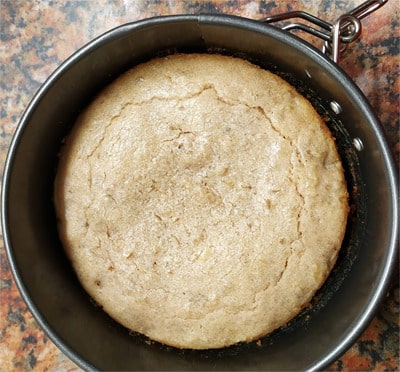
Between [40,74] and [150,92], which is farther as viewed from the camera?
[40,74]

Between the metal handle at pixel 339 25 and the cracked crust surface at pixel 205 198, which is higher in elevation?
the metal handle at pixel 339 25

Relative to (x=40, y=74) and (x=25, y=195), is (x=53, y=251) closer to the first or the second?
(x=25, y=195)

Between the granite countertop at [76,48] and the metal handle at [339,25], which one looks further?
the granite countertop at [76,48]

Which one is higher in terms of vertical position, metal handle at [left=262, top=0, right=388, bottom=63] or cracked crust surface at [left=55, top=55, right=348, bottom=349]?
metal handle at [left=262, top=0, right=388, bottom=63]

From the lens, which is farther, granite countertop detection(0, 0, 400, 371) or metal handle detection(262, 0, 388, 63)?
granite countertop detection(0, 0, 400, 371)

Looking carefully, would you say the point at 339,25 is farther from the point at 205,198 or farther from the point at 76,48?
the point at 76,48

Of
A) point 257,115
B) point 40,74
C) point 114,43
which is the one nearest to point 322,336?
point 257,115
